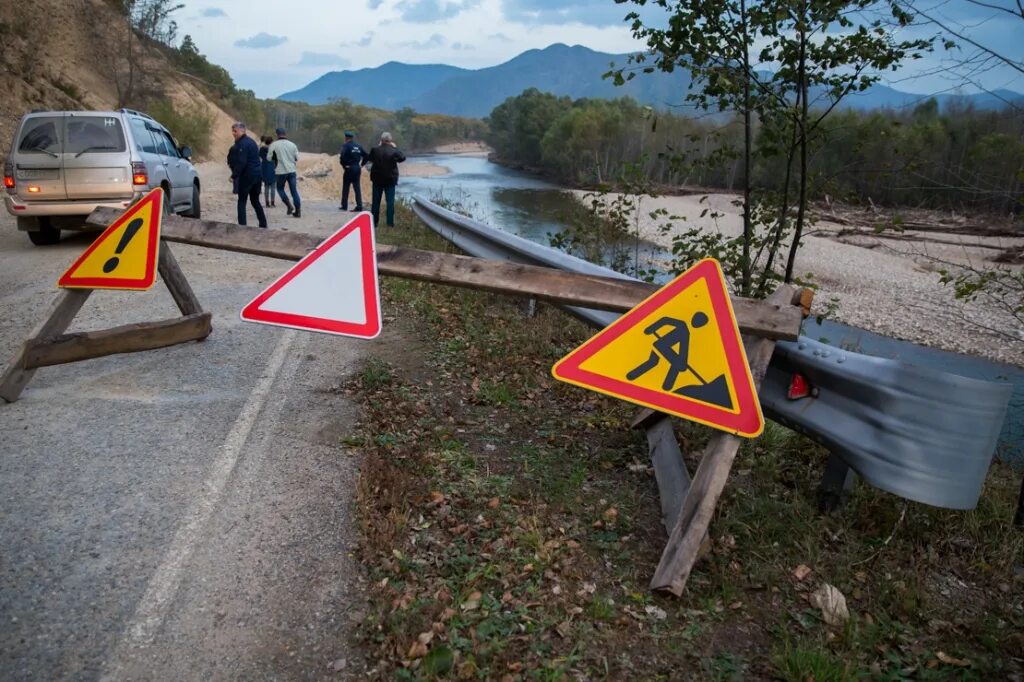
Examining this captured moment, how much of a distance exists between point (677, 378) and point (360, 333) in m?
1.60

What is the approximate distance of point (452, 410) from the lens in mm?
5074

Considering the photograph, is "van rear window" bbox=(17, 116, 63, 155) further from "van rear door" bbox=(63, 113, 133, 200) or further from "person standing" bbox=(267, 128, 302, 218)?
"person standing" bbox=(267, 128, 302, 218)

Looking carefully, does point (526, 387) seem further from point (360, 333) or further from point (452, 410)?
point (360, 333)

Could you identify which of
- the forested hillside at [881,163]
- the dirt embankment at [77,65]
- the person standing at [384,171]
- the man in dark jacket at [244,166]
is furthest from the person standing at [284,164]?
the dirt embankment at [77,65]

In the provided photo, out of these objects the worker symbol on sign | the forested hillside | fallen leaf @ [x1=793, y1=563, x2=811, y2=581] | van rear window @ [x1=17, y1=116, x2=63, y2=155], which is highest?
the forested hillside

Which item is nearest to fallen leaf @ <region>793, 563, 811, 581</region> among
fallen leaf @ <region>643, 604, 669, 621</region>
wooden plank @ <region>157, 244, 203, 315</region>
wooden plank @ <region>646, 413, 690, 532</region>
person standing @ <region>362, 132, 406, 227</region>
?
wooden plank @ <region>646, 413, 690, 532</region>

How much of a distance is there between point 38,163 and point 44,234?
1.18 m

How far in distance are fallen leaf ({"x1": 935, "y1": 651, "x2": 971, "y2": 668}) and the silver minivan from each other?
11.1 m

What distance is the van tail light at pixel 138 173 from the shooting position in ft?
36.4

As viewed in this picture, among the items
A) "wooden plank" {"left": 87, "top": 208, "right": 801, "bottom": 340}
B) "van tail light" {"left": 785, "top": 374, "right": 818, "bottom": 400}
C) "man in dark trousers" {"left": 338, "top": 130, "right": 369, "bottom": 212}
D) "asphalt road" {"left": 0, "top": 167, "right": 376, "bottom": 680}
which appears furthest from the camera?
"man in dark trousers" {"left": 338, "top": 130, "right": 369, "bottom": 212}

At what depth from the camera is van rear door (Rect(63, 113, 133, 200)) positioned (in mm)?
10938

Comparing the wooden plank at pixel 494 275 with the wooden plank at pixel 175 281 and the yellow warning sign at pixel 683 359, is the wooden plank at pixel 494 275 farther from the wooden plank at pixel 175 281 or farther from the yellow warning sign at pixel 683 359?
the wooden plank at pixel 175 281

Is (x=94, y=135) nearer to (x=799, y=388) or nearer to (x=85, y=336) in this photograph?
(x=85, y=336)

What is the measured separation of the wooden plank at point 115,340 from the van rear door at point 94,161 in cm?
625
